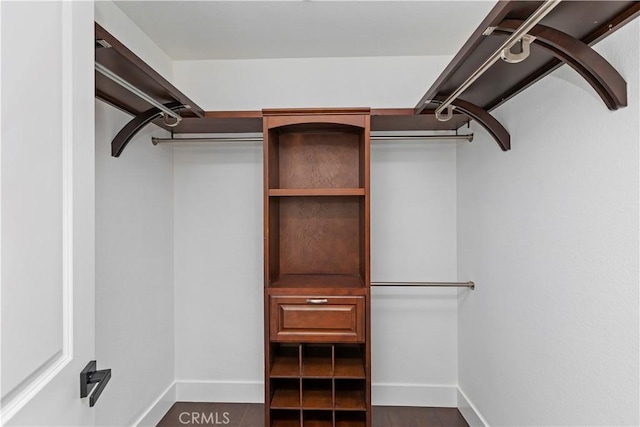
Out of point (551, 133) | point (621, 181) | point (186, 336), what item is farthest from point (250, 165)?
point (621, 181)

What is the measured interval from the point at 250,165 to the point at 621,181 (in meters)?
2.07

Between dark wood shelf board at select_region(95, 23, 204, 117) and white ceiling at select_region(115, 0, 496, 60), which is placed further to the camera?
white ceiling at select_region(115, 0, 496, 60)

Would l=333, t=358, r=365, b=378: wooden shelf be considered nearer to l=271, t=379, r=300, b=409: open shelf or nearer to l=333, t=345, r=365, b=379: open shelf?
l=333, t=345, r=365, b=379: open shelf

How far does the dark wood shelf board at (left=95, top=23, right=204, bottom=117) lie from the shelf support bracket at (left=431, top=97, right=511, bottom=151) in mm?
1250

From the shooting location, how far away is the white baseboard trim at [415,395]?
8.75ft

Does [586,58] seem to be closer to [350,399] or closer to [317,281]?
[317,281]

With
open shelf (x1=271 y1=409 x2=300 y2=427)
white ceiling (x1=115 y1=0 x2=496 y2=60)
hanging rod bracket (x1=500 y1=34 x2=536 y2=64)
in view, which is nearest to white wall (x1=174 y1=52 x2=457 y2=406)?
white ceiling (x1=115 y1=0 x2=496 y2=60)

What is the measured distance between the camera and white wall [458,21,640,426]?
116 cm

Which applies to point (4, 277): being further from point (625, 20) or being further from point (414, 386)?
point (414, 386)

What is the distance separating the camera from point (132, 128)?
194 cm

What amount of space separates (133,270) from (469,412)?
2.19m

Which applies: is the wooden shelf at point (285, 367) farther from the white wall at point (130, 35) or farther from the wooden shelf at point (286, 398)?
the white wall at point (130, 35)

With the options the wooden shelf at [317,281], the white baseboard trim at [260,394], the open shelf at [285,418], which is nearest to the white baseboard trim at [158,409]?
the white baseboard trim at [260,394]

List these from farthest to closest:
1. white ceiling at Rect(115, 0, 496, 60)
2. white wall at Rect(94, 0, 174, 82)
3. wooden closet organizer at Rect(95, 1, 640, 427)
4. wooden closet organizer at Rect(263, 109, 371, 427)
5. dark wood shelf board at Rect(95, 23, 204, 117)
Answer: wooden closet organizer at Rect(263, 109, 371, 427) → white ceiling at Rect(115, 0, 496, 60) → white wall at Rect(94, 0, 174, 82) → dark wood shelf board at Rect(95, 23, 204, 117) → wooden closet organizer at Rect(95, 1, 640, 427)
